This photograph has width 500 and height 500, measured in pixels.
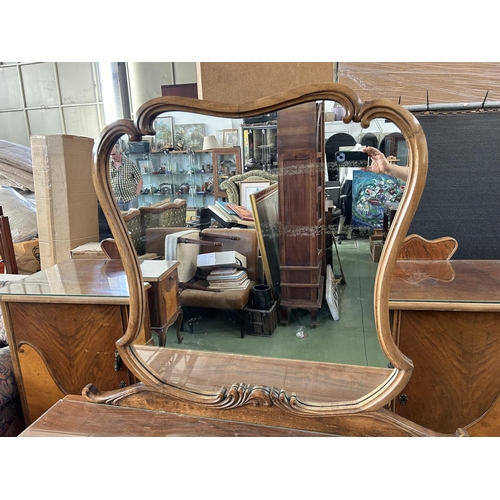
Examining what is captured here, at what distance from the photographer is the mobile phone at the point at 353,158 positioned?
0.74 meters

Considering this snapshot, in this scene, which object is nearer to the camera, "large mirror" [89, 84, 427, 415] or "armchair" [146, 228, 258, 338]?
"large mirror" [89, 84, 427, 415]

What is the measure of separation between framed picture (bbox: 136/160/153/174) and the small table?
Result: 0.19m

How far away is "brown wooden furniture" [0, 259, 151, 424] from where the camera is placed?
3.11 ft

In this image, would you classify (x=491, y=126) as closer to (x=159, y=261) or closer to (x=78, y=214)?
(x=159, y=261)

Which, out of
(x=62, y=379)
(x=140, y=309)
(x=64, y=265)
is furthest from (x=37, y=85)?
(x=140, y=309)

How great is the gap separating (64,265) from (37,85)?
1.47m

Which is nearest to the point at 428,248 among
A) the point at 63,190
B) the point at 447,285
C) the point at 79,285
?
the point at 447,285

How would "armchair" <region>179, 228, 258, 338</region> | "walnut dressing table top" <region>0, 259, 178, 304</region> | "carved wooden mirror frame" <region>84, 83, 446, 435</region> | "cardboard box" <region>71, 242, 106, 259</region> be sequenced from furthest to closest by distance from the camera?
"cardboard box" <region>71, 242, 106, 259</region>, "walnut dressing table top" <region>0, 259, 178, 304</region>, "armchair" <region>179, 228, 258, 338</region>, "carved wooden mirror frame" <region>84, 83, 446, 435</region>

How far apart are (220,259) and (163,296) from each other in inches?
5.9

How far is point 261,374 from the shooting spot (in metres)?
0.81

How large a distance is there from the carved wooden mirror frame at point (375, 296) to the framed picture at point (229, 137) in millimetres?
69

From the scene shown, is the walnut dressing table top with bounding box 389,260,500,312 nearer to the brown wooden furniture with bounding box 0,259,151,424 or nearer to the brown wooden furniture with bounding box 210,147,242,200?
the brown wooden furniture with bounding box 210,147,242,200

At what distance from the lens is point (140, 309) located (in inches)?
31.1

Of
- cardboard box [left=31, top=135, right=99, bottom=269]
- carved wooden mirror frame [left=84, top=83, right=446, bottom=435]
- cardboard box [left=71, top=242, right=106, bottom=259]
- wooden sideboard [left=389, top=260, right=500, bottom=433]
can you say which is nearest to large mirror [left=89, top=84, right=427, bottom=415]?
carved wooden mirror frame [left=84, top=83, right=446, bottom=435]
